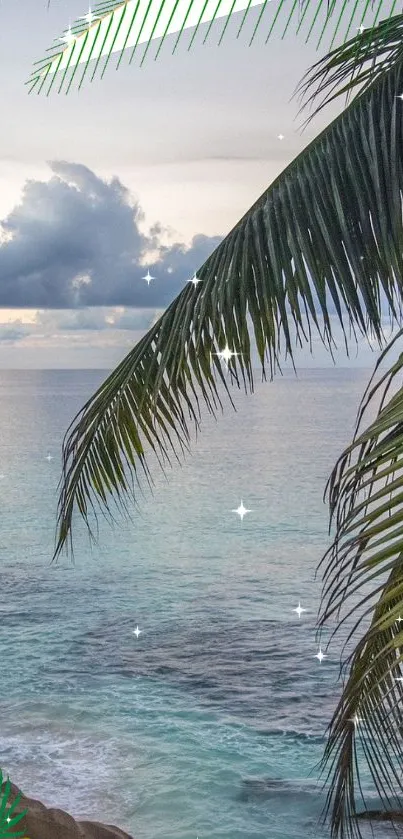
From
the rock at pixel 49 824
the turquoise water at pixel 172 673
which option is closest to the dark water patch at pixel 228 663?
the turquoise water at pixel 172 673

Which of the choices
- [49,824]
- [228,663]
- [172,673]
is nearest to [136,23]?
[49,824]

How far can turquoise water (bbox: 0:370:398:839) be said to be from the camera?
27.1ft

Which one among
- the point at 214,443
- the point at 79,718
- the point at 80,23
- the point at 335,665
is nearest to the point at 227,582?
the point at 335,665

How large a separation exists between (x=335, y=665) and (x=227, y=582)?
9.54 meters

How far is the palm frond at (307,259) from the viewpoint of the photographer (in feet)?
7.54

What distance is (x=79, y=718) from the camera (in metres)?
10.9

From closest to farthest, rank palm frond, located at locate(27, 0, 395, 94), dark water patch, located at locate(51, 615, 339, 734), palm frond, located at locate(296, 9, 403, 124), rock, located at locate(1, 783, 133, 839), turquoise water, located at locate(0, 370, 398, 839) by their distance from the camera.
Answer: palm frond, located at locate(27, 0, 395, 94) → palm frond, located at locate(296, 9, 403, 124) → rock, located at locate(1, 783, 133, 839) → turquoise water, located at locate(0, 370, 398, 839) → dark water patch, located at locate(51, 615, 339, 734)

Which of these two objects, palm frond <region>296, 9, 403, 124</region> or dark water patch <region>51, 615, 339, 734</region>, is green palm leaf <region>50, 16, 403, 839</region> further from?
dark water patch <region>51, 615, 339, 734</region>

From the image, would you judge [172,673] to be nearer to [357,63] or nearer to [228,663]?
[228,663]

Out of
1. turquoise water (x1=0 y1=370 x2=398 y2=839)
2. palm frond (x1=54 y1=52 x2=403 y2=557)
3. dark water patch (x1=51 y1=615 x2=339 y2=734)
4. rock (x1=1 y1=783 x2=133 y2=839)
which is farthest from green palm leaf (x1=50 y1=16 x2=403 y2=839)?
dark water patch (x1=51 y1=615 x2=339 y2=734)

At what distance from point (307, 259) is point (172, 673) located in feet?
→ 38.8

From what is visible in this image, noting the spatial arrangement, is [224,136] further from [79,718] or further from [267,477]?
[79,718]

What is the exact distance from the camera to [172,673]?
13.3 metres

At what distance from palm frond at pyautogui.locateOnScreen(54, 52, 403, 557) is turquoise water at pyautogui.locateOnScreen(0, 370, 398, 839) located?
6002 millimetres
